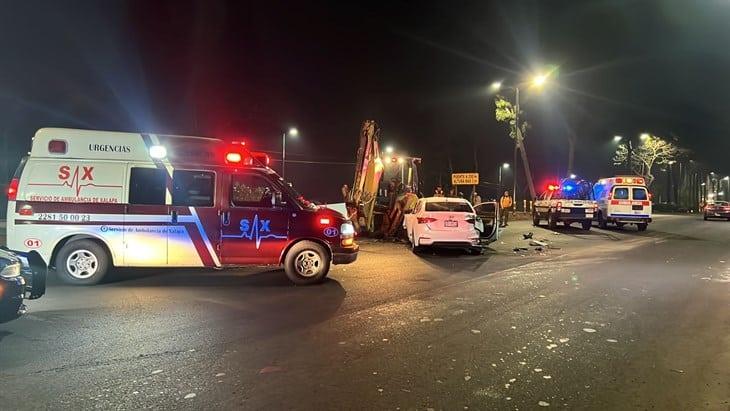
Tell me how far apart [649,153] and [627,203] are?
30.5 m

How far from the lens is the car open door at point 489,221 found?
55.8 ft

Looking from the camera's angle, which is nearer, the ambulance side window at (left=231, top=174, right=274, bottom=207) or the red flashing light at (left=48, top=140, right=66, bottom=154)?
the red flashing light at (left=48, top=140, right=66, bottom=154)

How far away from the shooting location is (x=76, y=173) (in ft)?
29.4

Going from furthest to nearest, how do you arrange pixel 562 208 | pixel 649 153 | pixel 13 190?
pixel 649 153 → pixel 562 208 → pixel 13 190

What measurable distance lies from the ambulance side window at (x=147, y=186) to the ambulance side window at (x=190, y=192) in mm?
198

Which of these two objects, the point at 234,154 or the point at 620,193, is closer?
the point at 234,154

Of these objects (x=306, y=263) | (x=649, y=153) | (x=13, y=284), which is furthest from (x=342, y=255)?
(x=649, y=153)

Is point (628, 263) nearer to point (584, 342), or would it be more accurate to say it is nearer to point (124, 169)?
point (584, 342)

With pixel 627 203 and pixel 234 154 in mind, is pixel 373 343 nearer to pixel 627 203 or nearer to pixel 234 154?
pixel 234 154

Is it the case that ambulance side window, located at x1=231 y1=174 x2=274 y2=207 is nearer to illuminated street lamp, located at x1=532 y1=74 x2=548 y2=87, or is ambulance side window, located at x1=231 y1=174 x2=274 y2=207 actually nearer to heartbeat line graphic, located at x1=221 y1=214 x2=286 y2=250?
heartbeat line graphic, located at x1=221 y1=214 x2=286 y2=250

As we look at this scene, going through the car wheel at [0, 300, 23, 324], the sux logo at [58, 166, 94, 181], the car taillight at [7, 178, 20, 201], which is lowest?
the car wheel at [0, 300, 23, 324]

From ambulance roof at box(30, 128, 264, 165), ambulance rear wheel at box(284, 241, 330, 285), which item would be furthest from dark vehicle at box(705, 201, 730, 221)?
ambulance roof at box(30, 128, 264, 165)

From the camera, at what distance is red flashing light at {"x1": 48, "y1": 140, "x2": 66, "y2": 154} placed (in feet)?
Result: 29.2

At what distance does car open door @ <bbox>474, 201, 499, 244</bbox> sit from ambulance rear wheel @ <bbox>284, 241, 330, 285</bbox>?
26.6 ft
